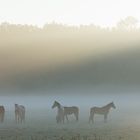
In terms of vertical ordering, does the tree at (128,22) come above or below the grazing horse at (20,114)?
above

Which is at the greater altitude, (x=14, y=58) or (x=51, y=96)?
(x=14, y=58)

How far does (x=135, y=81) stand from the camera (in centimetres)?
7412

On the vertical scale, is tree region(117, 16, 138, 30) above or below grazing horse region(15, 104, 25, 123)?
above

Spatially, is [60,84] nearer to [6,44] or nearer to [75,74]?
[75,74]

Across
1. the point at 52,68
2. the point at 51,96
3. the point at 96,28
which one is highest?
the point at 96,28

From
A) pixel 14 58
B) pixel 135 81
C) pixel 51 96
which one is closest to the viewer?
pixel 51 96

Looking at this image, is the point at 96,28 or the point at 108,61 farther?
the point at 96,28

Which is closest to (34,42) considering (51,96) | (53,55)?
(53,55)

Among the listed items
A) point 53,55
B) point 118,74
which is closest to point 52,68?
point 53,55

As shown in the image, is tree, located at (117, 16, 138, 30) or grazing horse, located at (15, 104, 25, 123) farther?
tree, located at (117, 16, 138, 30)

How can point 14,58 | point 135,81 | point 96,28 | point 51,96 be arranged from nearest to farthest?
1. point 51,96
2. point 135,81
3. point 14,58
4. point 96,28

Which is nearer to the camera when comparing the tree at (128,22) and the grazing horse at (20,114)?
the grazing horse at (20,114)

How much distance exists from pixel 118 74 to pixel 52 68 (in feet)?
27.0

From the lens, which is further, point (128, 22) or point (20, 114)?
point (128, 22)
